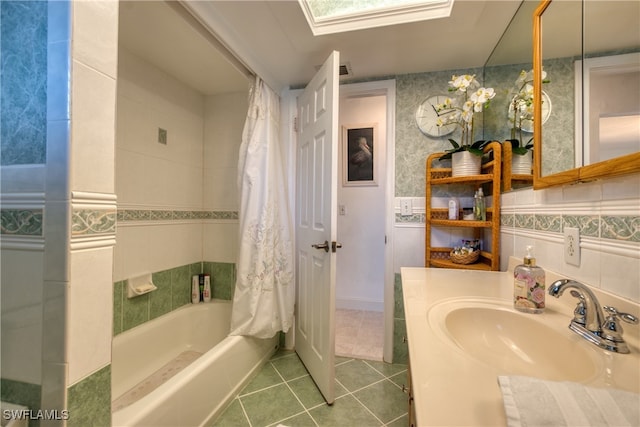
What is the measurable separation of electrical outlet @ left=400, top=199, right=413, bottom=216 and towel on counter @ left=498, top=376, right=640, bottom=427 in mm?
1504

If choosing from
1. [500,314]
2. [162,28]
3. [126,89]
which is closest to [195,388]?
[500,314]

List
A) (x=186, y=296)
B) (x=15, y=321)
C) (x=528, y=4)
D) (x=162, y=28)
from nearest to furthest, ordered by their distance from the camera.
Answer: (x=15, y=321), (x=528, y=4), (x=162, y=28), (x=186, y=296)

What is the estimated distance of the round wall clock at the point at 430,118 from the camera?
1.77 m

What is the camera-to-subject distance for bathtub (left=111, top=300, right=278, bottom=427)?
1.08 m

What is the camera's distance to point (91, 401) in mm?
647

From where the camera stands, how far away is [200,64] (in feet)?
5.98

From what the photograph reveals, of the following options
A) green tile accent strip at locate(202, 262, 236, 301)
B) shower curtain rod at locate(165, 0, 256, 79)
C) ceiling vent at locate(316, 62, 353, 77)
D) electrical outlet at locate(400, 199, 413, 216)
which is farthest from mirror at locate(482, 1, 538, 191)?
green tile accent strip at locate(202, 262, 236, 301)

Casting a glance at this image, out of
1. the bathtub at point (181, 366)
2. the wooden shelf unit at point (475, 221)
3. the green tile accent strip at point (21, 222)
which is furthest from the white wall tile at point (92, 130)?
the wooden shelf unit at point (475, 221)

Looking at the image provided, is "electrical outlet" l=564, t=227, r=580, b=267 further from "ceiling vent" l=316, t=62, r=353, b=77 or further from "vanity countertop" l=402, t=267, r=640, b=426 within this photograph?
"ceiling vent" l=316, t=62, r=353, b=77

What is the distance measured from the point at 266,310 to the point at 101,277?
1.19 m

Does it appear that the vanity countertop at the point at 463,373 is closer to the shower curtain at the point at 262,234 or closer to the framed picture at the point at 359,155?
the shower curtain at the point at 262,234

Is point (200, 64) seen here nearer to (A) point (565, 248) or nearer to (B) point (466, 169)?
(B) point (466, 169)

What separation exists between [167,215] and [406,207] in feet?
5.79

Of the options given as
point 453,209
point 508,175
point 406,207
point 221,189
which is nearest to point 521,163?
point 508,175
